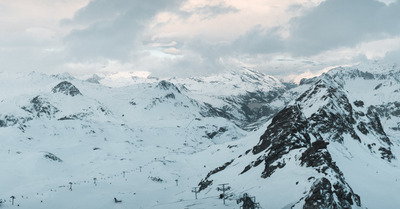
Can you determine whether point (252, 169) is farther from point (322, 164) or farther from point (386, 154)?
point (386, 154)

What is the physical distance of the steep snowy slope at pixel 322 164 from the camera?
1578 inches

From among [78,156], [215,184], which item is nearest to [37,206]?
[215,184]

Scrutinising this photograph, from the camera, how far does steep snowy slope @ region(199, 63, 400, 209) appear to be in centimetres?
4009

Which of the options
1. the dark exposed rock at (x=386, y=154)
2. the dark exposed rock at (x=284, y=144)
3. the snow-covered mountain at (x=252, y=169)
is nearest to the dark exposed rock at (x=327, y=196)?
the snow-covered mountain at (x=252, y=169)

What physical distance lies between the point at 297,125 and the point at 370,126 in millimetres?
51294

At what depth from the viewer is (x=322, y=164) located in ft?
140

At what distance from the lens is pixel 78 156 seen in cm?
14300

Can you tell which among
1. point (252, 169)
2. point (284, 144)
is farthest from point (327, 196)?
point (252, 169)

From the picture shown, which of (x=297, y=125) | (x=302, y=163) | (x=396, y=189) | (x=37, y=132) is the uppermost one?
(x=37, y=132)

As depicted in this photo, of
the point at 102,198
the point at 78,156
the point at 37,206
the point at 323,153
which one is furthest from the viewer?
the point at 78,156

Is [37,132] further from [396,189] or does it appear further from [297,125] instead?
[396,189]

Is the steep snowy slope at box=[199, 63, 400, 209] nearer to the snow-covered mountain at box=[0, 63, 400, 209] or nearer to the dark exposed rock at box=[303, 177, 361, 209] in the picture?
the dark exposed rock at box=[303, 177, 361, 209]

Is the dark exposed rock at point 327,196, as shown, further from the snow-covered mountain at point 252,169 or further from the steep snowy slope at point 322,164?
the snow-covered mountain at point 252,169

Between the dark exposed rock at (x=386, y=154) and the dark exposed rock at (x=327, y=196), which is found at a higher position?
the dark exposed rock at (x=386, y=154)
